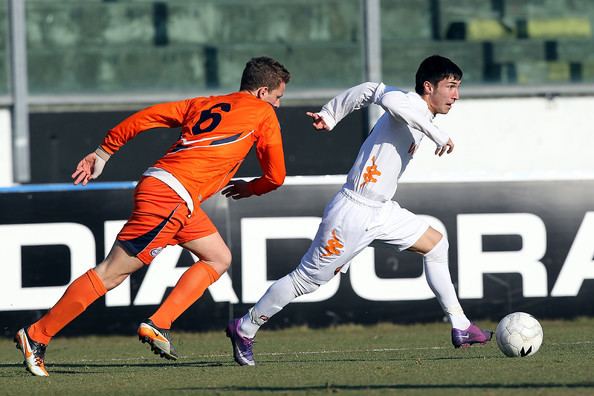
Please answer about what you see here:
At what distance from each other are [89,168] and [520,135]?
8.82 metres

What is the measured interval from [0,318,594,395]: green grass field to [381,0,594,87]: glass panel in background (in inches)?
217

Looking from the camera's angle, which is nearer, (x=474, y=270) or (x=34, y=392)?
(x=34, y=392)

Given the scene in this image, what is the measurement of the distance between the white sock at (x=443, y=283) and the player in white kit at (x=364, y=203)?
22cm

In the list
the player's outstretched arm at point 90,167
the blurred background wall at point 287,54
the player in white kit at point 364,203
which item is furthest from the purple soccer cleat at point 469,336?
the blurred background wall at point 287,54

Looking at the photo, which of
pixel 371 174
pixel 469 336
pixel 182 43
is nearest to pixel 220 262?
pixel 371 174

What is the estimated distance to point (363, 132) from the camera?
601 inches

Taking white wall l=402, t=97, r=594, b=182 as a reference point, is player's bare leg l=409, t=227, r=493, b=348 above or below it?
below

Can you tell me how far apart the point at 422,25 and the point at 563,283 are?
5444 millimetres

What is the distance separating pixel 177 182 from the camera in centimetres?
756

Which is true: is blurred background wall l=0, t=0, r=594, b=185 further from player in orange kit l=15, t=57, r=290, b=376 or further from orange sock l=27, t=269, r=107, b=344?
orange sock l=27, t=269, r=107, b=344

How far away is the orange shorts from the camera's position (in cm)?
749

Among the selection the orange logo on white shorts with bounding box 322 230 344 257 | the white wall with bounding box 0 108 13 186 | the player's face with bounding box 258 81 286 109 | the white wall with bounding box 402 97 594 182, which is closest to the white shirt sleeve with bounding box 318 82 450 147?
the player's face with bounding box 258 81 286 109

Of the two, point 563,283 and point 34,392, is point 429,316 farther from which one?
point 34,392

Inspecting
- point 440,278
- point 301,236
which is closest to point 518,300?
point 301,236
